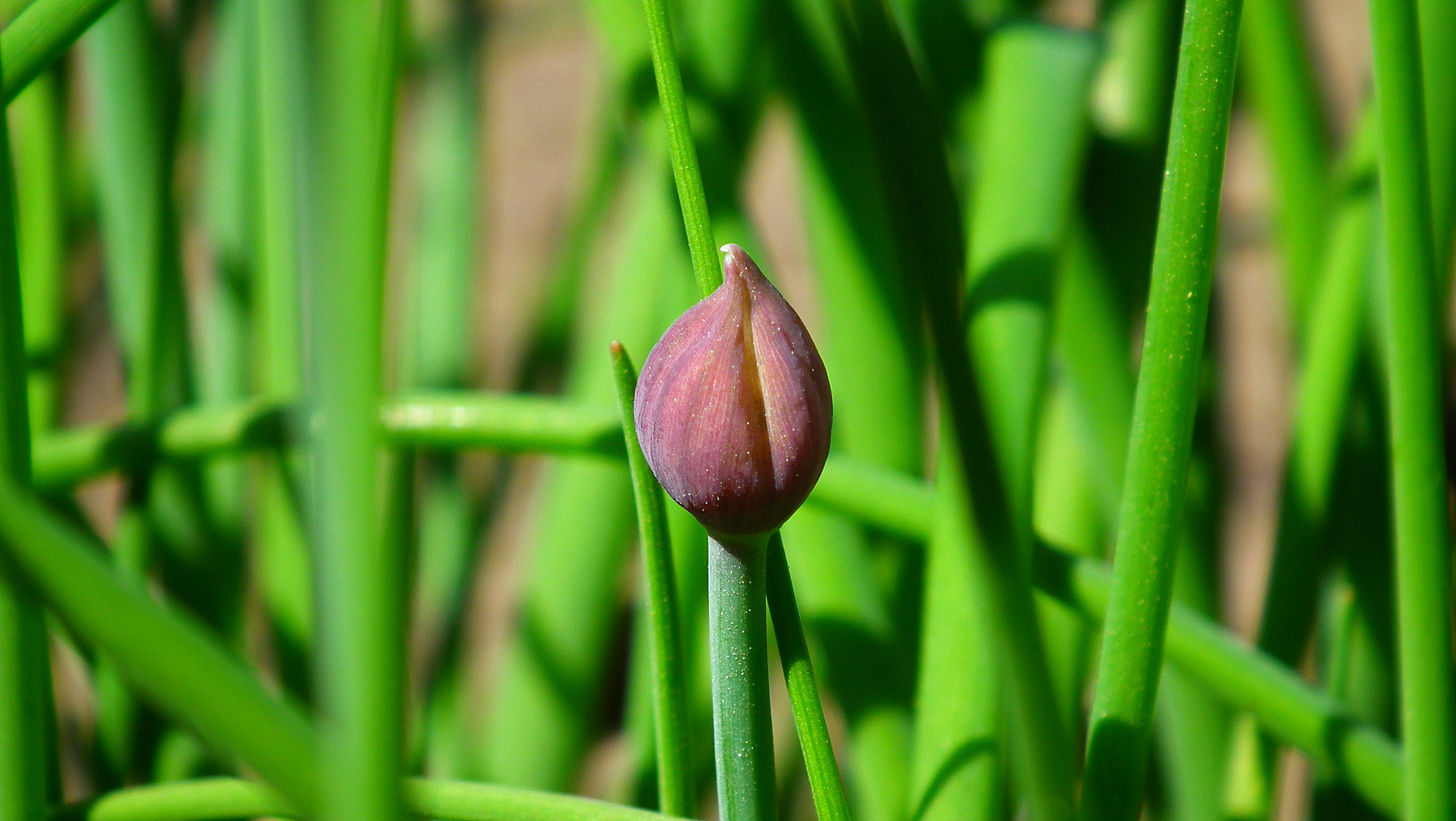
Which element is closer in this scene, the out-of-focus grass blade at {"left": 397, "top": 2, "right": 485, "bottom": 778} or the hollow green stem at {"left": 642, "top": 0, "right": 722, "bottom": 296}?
the hollow green stem at {"left": 642, "top": 0, "right": 722, "bottom": 296}

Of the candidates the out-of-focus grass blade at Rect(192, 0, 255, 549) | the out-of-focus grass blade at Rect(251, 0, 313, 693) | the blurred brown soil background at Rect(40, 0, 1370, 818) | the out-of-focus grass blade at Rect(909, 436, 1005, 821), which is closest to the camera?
the out-of-focus grass blade at Rect(909, 436, 1005, 821)

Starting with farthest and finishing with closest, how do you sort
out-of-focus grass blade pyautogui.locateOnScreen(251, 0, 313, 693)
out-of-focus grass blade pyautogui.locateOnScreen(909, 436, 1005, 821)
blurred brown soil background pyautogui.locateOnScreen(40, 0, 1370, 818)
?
blurred brown soil background pyautogui.locateOnScreen(40, 0, 1370, 818) → out-of-focus grass blade pyautogui.locateOnScreen(251, 0, 313, 693) → out-of-focus grass blade pyautogui.locateOnScreen(909, 436, 1005, 821)

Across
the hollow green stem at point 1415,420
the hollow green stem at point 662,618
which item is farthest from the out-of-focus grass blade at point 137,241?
the hollow green stem at point 1415,420

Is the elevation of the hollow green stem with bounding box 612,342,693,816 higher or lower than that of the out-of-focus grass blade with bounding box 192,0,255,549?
lower

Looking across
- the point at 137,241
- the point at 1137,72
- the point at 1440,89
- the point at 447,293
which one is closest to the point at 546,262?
the point at 447,293

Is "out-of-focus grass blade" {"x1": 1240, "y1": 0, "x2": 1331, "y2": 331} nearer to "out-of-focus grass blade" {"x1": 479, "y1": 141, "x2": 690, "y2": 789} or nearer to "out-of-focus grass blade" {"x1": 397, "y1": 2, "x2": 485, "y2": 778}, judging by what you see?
"out-of-focus grass blade" {"x1": 479, "y1": 141, "x2": 690, "y2": 789}

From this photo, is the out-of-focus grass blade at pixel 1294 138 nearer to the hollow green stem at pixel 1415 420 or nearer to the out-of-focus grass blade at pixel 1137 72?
the out-of-focus grass blade at pixel 1137 72

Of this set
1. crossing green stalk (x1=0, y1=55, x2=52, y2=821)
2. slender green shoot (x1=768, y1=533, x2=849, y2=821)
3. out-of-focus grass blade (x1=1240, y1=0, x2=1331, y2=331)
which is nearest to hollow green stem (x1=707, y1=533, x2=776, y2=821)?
slender green shoot (x1=768, y1=533, x2=849, y2=821)
